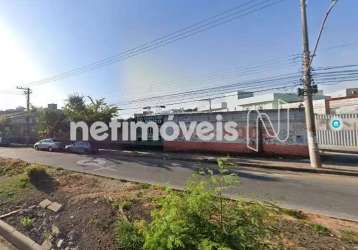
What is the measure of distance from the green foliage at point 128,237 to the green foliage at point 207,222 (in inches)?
22.1

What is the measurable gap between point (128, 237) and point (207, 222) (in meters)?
1.44

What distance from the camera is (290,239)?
5.17 m

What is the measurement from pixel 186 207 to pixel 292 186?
8.25 m

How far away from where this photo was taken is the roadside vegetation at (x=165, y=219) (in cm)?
366

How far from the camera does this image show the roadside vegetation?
3664 millimetres

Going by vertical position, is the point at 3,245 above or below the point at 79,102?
below

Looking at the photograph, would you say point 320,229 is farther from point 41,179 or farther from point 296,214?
point 41,179

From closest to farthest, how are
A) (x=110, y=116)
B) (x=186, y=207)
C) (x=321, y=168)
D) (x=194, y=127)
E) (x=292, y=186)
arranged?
(x=186, y=207) < (x=292, y=186) < (x=321, y=168) < (x=194, y=127) < (x=110, y=116)

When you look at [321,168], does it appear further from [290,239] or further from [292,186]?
[290,239]

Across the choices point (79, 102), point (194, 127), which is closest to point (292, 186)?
point (194, 127)

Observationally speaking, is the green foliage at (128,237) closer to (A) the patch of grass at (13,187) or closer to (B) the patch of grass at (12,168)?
(A) the patch of grass at (13,187)

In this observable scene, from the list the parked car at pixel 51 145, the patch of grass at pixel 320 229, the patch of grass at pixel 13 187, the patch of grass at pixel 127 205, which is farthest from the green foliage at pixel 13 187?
the parked car at pixel 51 145

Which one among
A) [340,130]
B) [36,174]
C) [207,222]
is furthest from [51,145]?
[207,222]

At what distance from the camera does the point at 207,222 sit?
381cm
